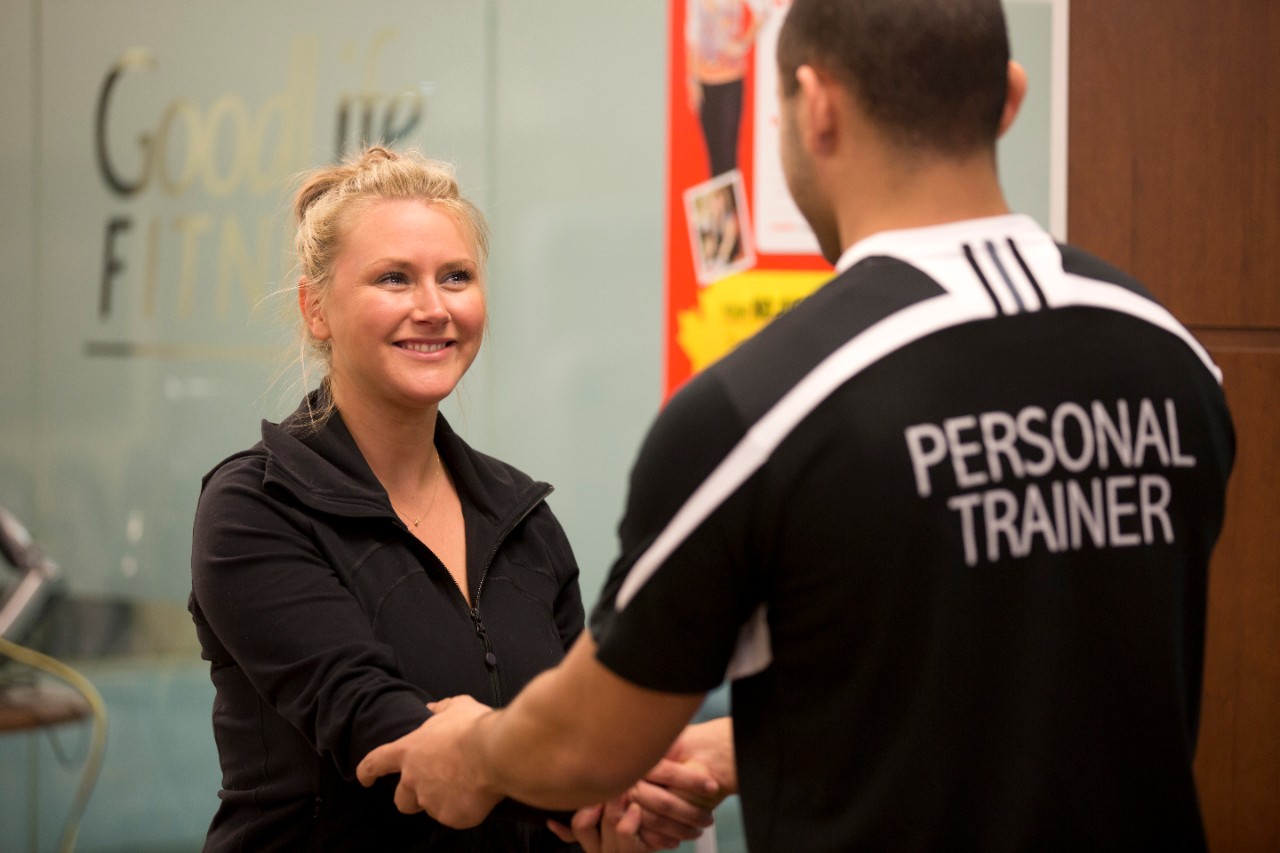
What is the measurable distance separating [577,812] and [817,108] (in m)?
0.86

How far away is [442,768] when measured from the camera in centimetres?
138

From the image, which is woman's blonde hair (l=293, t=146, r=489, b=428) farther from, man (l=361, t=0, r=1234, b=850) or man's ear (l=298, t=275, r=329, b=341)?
man (l=361, t=0, r=1234, b=850)

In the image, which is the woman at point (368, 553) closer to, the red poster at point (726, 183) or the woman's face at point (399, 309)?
the woman's face at point (399, 309)

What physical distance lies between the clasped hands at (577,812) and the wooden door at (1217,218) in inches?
71.9

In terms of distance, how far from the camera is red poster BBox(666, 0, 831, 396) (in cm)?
312

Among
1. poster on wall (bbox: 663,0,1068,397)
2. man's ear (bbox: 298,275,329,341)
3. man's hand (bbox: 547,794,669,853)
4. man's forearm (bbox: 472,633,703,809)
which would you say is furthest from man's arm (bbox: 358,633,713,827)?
poster on wall (bbox: 663,0,1068,397)

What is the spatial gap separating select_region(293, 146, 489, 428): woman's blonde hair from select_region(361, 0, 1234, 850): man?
2.63ft

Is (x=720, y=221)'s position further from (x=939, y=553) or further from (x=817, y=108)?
(x=939, y=553)

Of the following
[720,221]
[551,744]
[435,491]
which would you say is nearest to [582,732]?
[551,744]

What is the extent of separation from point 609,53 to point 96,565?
63.4 inches

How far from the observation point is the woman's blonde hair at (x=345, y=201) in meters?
1.77

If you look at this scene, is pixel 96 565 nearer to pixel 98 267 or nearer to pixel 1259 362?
pixel 98 267

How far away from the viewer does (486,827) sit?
1.58 metres

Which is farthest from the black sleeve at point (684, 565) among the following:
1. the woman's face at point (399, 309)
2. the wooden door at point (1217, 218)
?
the wooden door at point (1217, 218)
